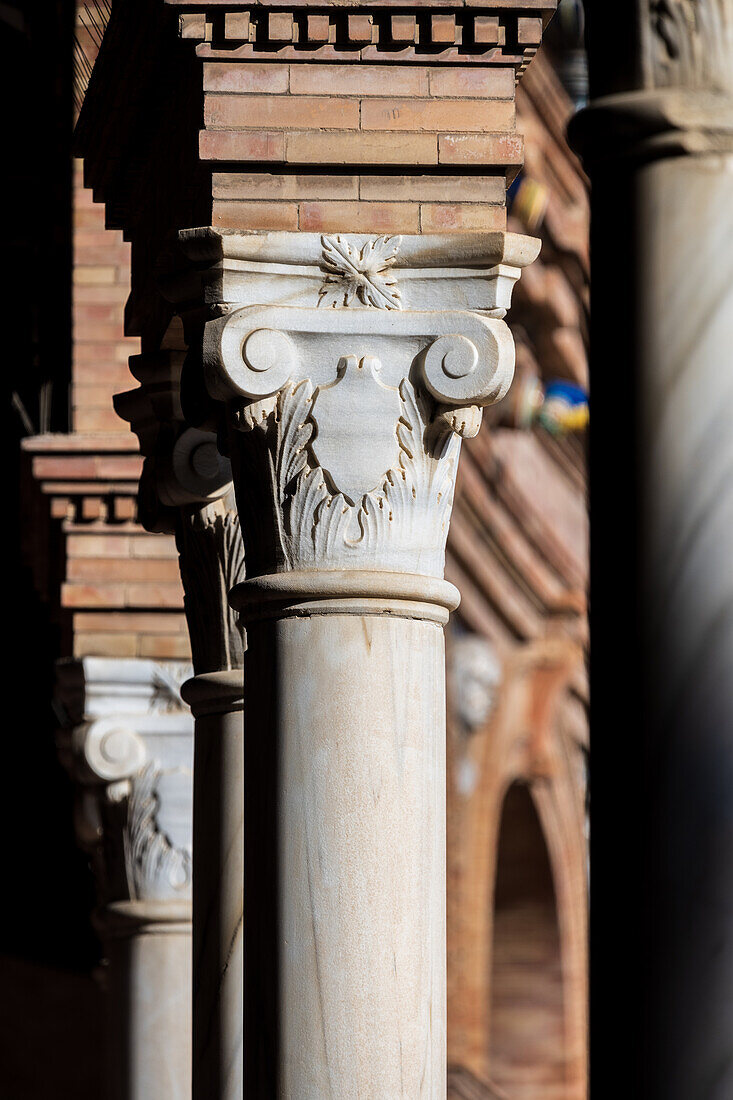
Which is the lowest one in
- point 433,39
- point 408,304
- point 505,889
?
point 505,889

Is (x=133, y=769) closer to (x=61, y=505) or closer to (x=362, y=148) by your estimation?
(x=61, y=505)

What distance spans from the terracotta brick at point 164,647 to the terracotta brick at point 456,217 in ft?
15.1

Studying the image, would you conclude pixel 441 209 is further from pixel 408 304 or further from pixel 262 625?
pixel 262 625

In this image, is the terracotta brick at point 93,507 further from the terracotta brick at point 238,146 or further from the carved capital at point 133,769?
the terracotta brick at point 238,146

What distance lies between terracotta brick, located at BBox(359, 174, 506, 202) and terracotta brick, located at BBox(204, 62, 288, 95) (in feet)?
0.89

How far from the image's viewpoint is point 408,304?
5.04 metres

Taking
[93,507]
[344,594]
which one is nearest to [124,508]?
[93,507]

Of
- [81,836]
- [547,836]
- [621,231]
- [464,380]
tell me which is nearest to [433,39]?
[464,380]

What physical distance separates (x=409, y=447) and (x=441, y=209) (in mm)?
513

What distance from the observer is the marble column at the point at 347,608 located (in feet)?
15.7

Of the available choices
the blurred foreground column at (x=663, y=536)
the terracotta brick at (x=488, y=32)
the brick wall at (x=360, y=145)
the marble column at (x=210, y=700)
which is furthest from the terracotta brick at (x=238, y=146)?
the blurred foreground column at (x=663, y=536)

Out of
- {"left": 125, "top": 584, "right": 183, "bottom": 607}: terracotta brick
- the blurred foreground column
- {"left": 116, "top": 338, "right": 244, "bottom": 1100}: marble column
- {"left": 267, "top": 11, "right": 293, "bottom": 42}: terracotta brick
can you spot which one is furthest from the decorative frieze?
{"left": 125, "top": 584, "right": 183, "bottom": 607}: terracotta brick

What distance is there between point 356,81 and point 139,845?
178 inches

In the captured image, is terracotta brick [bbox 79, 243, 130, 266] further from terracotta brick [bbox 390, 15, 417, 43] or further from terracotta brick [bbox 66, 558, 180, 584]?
terracotta brick [bbox 390, 15, 417, 43]
